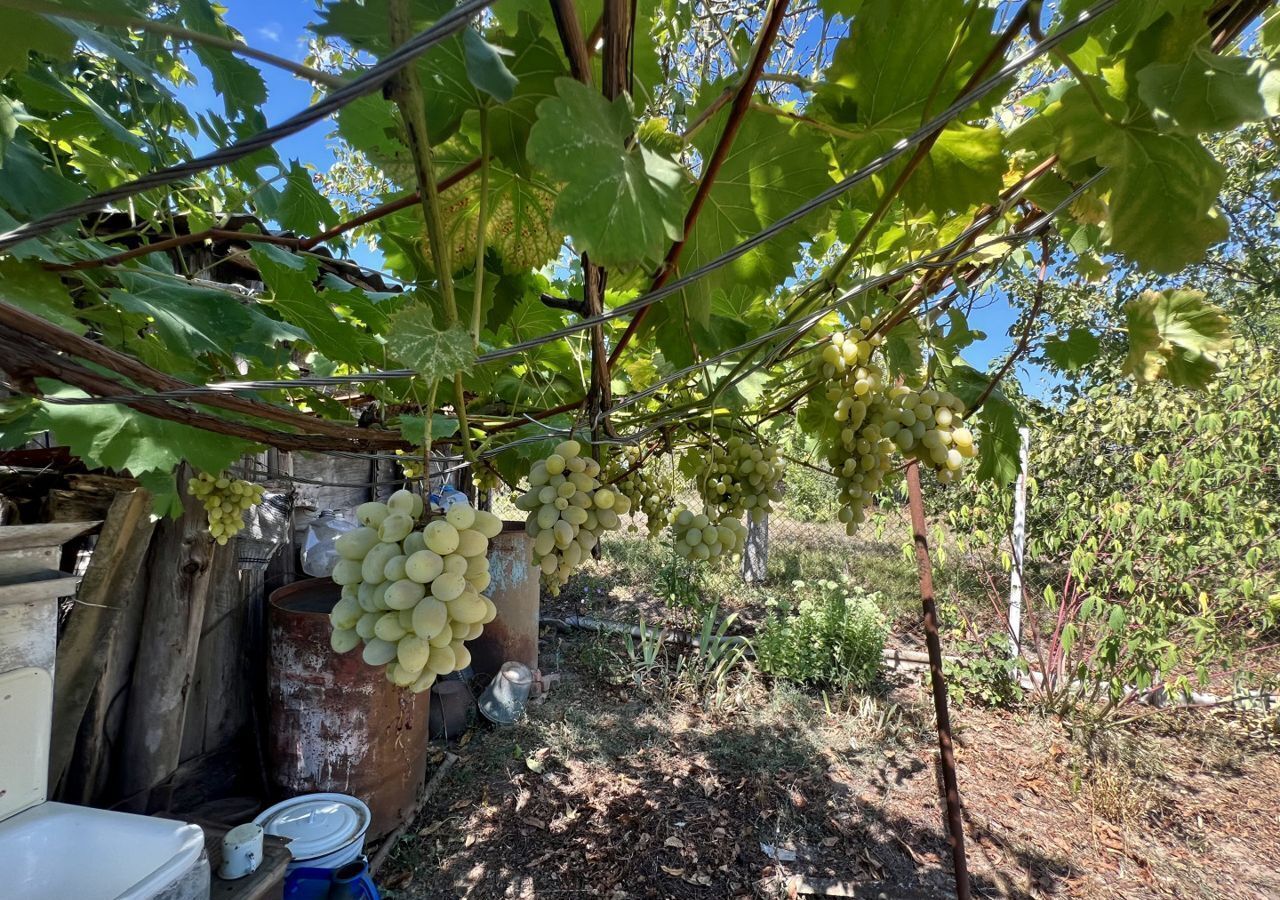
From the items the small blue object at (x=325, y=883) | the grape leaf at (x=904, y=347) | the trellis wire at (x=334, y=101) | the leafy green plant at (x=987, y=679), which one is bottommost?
the small blue object at (x=325, y=883)

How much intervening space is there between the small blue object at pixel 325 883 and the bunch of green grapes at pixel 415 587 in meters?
2.08

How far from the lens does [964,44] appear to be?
0.84 metres

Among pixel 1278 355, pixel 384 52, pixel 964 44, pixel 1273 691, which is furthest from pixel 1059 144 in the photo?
pixel 1273 691

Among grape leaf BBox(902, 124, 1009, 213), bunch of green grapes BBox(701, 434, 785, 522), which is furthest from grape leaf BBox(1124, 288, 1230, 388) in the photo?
bunch of green grapes BBox(701, 434, 785, 522)

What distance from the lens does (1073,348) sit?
1499 mm

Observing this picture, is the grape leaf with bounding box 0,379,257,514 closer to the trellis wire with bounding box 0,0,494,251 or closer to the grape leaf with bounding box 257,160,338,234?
the grape leaf with bounding box 257,160,338,234

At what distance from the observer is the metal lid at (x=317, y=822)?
2318 millimetres

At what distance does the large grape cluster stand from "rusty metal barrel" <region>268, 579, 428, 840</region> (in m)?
2.51

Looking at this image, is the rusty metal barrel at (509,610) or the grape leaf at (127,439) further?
the rusty metal barrel at (509,610)

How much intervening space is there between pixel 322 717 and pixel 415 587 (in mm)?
2679

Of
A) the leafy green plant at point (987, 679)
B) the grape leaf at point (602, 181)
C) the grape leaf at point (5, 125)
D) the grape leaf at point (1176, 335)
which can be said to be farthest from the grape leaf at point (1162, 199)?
the leafy green plant at point (987, 679)

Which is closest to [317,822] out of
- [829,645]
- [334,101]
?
[334,101]

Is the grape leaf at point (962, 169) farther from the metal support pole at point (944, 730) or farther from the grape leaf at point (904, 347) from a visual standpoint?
the metal support pole at point (944, 730)

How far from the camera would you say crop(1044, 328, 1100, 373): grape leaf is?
1.48 meters
